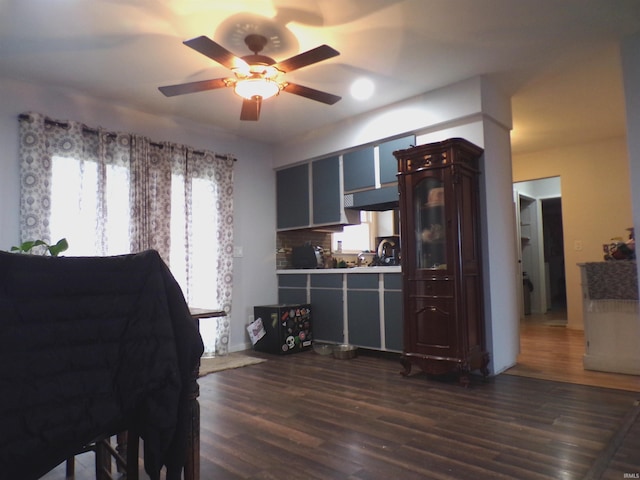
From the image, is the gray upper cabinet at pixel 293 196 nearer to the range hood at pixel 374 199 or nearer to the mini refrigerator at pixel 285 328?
the range hood at pixel 374 199

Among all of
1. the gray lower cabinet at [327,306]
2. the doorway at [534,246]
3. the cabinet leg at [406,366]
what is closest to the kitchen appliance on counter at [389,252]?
the gray lower cabinet at [327,306]

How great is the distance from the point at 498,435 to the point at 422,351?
117 cm

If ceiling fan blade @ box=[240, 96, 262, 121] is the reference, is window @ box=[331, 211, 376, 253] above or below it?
below

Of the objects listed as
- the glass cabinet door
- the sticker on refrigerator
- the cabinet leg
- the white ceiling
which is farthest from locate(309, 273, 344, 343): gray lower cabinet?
the white ceiling

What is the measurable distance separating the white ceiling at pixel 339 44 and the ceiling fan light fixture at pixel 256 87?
1.08 feet

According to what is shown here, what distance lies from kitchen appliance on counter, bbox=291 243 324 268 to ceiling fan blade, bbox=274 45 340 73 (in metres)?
2.70

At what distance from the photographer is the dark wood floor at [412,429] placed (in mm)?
1939

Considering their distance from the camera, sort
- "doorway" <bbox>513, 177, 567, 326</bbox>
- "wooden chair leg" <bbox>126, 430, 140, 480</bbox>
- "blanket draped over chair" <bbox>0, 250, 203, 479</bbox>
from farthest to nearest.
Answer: "doorway" <bbox>513, 177, 567, 326</bbox> < "wooden chair leg" <bbox>126, 430, 140, 480</bbox> < "blanket draped over chair" <bbox>0, 250, 203, 479</bbox>

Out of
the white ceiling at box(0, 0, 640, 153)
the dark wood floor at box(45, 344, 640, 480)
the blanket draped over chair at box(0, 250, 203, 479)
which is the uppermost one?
the white ceiling at box(0, 0, 640, 153)

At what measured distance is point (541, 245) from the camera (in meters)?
7.31

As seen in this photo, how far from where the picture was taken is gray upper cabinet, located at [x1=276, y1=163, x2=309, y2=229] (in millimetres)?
5133

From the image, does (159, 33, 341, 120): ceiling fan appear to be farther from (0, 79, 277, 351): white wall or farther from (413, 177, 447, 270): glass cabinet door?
(0, 79, 277, 351): white wall

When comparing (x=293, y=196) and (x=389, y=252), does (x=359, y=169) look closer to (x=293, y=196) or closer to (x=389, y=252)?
(x=389, y=252)

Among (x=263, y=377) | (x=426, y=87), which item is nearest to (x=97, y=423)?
(x=263, y=377)
